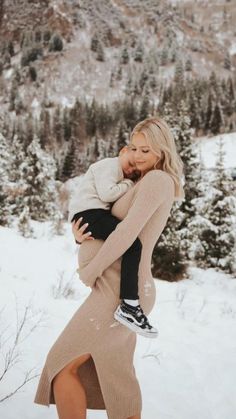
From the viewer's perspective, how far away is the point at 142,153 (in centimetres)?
236

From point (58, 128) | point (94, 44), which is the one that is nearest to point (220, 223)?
point (58, 128)

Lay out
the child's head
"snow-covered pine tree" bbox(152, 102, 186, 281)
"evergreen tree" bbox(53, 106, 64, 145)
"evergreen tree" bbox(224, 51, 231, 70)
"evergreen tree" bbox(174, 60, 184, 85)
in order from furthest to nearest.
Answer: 1. "evergreen tree" bbox(224, 51, 231, 70)
2. "evergreen tree" bbox(174, 60, 184, 85)
3. "evergreen tree" bbox(53, 106, 64, 145)
4. "snow-covered pine tree" bbox(152, 102, 186, 281)
5. the child's head

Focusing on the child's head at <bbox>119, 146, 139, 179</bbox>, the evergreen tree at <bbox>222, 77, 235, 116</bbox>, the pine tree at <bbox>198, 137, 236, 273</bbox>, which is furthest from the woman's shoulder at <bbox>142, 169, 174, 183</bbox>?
the evergreen tree at <bbox>222, 77, 235, 116</bbox>

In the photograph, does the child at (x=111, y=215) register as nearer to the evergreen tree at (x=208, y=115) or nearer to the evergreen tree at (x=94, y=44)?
the evergreen tree at (x=208, y=115)

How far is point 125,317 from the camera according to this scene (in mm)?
2066

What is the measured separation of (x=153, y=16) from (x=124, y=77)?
4624cm

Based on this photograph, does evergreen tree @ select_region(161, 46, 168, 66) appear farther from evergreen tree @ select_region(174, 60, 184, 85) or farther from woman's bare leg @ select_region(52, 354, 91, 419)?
woman's bare leg @ select_region(52, 354, 91, 419)

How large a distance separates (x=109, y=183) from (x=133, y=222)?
31 cm

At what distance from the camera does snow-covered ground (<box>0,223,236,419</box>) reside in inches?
127

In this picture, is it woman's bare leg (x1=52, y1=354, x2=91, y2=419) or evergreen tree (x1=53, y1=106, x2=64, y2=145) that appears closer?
woman's bare leg (x1=52, y1=354, x2=91, y2=419)

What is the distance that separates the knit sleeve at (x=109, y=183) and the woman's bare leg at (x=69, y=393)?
90cm

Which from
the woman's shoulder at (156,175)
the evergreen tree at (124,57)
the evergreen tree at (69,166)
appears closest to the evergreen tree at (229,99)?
the evergreen tree at (69,166)

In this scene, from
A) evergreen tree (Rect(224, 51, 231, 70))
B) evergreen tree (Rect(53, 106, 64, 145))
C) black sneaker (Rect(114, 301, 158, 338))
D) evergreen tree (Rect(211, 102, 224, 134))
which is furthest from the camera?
evergreen tree (Rect(224, 51, 231, 70))

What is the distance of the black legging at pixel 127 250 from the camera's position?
213cm
